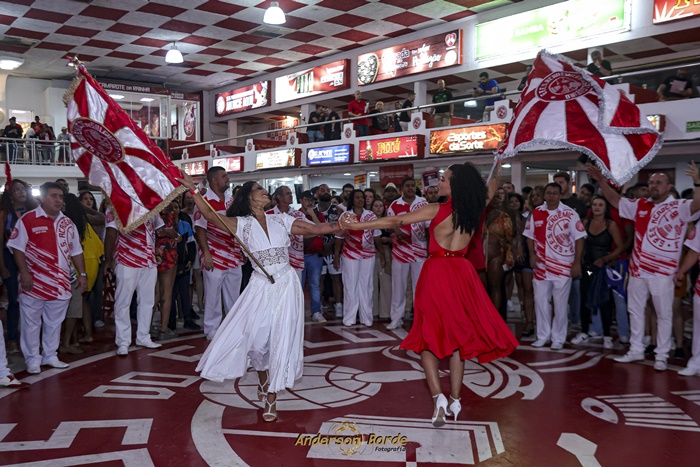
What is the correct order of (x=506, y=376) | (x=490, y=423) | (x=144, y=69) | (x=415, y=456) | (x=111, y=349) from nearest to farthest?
(x=415, y=456) < (x=490, y=423) < (x=506, y=376) < (x=111, y=349) < (x=144, y=69)

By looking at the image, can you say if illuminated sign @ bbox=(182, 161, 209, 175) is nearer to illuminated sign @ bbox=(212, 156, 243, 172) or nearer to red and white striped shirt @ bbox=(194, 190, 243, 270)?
illuminated sign @ bbox=(212, 156, 243, 172)

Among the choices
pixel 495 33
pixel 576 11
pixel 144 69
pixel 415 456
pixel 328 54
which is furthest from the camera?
pixel 144 69

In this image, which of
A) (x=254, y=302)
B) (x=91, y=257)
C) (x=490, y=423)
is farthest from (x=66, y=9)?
(x=490, y=423)

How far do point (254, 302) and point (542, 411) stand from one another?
2.32 meters

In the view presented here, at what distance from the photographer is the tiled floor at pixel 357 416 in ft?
11.9

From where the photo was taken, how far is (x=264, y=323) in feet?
13.9

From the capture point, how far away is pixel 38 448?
12.3 feet

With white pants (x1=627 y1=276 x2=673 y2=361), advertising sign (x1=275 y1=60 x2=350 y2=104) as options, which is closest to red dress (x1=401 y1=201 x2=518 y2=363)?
white pants (x1=627 y1=276 x2=673 y2=361)

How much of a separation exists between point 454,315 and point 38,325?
3949 mm

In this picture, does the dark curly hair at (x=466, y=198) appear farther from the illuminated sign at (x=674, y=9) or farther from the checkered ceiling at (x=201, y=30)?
the checkered ceiling at (x=201, y=30)

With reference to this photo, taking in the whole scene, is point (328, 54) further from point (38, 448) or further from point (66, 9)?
point (38, 448)

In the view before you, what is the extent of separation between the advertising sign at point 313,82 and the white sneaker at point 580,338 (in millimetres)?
12478

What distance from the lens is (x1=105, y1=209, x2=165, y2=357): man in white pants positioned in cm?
621

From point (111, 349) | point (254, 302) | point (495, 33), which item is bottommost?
point (111, 349)
